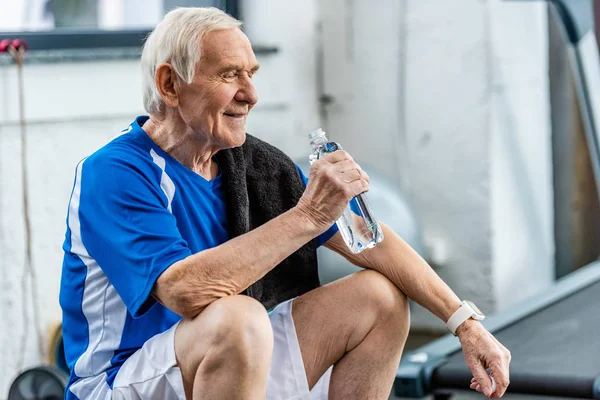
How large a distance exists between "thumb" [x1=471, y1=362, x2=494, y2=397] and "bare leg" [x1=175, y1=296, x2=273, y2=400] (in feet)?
1.30

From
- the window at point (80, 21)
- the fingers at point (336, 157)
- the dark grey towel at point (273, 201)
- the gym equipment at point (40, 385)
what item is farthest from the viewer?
the window at point (80, 21)

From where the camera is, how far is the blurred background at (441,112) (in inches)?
122

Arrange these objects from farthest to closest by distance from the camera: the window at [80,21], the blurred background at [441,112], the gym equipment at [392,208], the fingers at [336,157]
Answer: the blurred background at [441,112] < the gym equipment at [392,208] < the window at [80,21] < the fingers at [336,157]

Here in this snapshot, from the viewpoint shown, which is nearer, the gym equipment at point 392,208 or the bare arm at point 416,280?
the bare arm at point 416,280

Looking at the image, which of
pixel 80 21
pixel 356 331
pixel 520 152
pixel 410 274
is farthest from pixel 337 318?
pixel 520 152

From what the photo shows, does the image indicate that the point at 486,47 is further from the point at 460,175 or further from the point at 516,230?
the point at 516,230

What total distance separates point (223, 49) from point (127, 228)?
33 centimetres

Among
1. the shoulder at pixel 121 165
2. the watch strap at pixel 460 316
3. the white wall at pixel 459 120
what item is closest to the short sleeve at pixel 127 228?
the shoulder at pixel 121 165

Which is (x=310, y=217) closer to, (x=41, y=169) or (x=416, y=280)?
(x=416, y=280)

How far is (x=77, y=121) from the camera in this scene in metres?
2.52

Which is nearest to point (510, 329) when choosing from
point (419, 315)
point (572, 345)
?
point (572, 345)

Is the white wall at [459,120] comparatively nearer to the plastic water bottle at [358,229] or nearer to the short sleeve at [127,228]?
the plastic water bottle at [358,229]

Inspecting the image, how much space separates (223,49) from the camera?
1.50 meters

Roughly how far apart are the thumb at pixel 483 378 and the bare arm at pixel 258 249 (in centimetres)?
38
